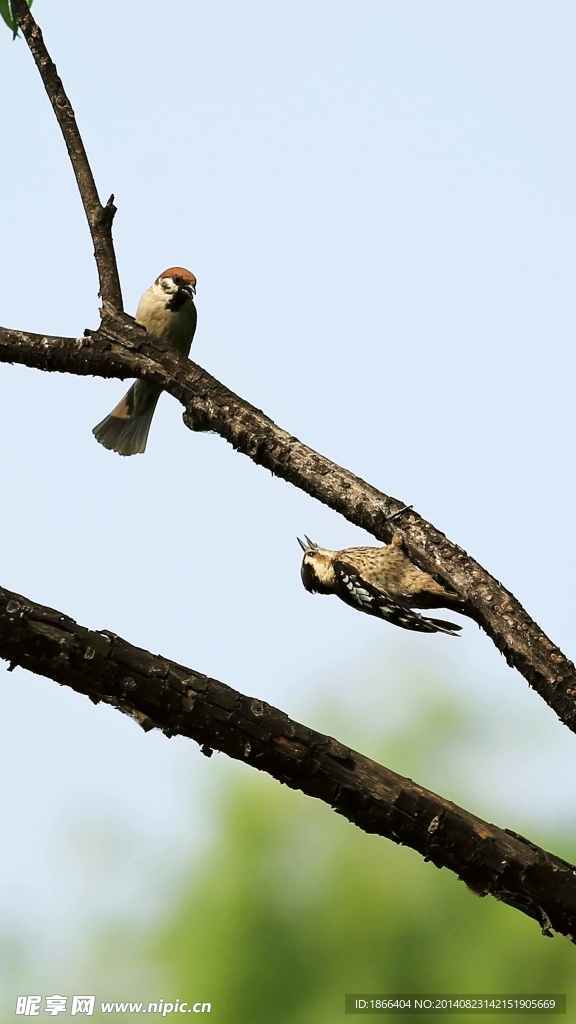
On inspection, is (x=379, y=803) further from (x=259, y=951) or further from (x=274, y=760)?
(x=259, y=951)

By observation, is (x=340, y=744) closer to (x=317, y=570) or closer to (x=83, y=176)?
(x=83, y=176)

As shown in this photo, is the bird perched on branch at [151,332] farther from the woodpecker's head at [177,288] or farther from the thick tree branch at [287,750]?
the thick tree branch at [287,750]

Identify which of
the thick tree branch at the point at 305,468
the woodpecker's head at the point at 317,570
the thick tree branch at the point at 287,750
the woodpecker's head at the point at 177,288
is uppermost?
the woodpecker's head at the point at 177,288

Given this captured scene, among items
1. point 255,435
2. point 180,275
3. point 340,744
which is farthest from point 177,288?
point 340,744

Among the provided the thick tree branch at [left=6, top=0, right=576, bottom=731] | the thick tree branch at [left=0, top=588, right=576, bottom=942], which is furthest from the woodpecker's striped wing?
the thick tree branch at [left=0, top=588, right=576, bottom=942]

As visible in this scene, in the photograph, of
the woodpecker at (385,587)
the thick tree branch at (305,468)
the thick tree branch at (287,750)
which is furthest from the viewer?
the woodpecker at (385,587)

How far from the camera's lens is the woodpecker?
5.47 meters

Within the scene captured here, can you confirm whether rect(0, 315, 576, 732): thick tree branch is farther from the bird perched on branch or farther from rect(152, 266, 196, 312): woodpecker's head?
rect(152, 266, 196, 312): woodpecker's head

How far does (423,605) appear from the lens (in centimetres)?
562

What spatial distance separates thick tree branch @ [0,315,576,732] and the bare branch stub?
1.13 feet

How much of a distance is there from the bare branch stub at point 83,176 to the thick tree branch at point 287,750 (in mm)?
2111

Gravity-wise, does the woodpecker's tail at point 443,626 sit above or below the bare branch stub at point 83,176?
below

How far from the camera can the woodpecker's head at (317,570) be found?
6.61 m

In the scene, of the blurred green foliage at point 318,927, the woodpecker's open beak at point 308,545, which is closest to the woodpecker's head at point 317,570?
the woodpecker's open beak at point 308,545
